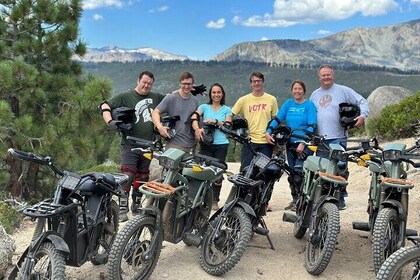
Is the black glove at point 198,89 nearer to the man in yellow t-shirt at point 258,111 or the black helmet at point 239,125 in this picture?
the man in yellow t-shirt at point 258,111

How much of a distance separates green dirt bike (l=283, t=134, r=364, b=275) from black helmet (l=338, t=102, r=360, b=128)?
0.85 metres

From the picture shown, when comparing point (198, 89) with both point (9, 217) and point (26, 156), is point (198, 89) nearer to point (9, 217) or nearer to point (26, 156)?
point (26, 156)

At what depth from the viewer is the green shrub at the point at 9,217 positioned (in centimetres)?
684

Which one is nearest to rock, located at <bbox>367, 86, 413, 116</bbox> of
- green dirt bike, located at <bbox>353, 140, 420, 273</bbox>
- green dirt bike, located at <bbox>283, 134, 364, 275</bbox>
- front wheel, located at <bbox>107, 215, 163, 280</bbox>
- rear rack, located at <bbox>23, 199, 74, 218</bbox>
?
green dirt bike, located at <bbox>283, 134, 364, 275</bbox>

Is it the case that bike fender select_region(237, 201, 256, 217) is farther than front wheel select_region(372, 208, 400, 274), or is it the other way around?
bike fender select_region(237, 201, 256, 217)

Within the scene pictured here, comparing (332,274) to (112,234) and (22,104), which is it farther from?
(22,104)

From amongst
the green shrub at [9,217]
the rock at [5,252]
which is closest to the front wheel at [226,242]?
the rock at [5,252]

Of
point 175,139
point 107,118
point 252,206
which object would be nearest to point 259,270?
point 252,206

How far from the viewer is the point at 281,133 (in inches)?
203

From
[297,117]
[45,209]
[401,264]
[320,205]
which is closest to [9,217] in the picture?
[45,209]

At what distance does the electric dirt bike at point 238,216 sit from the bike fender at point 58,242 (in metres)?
1.36

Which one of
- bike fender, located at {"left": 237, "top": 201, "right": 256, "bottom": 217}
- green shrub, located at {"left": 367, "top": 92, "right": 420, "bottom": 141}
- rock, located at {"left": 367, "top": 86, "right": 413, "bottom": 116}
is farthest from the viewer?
rock, located at {"left": 367, "top": 86, "right": 413, "bottom": 116}

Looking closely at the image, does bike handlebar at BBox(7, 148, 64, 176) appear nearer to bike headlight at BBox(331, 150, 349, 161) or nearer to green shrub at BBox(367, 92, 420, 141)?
bike headlight at BBox(331, 150, 349, 161)

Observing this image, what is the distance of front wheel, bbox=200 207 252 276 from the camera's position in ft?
13.3
